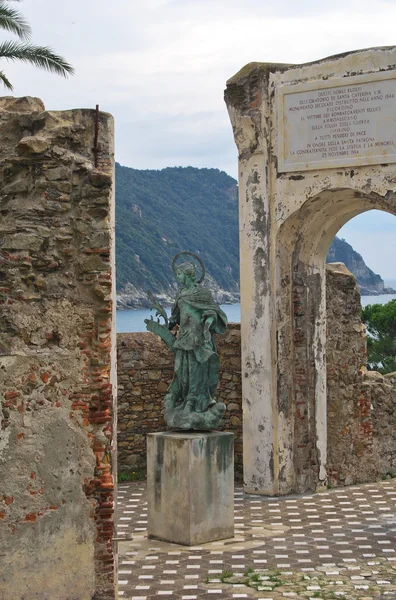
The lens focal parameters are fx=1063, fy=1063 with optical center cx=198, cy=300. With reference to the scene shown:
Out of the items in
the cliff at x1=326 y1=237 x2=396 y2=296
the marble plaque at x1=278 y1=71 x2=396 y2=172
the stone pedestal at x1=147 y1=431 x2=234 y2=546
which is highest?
the cliff at x1=326 y1=237 x2=396 y2=296

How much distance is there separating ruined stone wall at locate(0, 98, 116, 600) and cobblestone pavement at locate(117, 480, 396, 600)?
1.58 feet

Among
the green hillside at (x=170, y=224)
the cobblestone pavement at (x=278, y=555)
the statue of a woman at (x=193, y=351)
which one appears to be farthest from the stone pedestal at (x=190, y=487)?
the green hillside at (x=170, y=224)

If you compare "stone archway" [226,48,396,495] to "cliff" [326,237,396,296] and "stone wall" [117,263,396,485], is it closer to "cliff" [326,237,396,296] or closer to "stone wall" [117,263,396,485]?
"stone wall" [117,263,396,485]

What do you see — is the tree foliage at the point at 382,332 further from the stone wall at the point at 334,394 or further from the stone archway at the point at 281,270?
the stone archway at the point at 281,270

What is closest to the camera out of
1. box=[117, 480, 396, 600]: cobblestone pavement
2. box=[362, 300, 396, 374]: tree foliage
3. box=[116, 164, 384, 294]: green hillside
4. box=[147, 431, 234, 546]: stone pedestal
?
box=[117, 480, 396, 600]: cobblestone pavement

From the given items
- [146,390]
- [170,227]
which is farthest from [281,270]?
[170,227]

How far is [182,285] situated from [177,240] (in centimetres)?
5691

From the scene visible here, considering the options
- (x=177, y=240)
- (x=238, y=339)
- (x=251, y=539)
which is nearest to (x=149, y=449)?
(x=251, y=539)

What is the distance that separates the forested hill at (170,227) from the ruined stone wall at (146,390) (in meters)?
36.7

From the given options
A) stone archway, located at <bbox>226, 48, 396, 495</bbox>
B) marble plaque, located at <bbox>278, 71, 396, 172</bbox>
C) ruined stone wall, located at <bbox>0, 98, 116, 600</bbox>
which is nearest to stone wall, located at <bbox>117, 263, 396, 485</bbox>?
stone archway, located at <bbox>226, 48, 396, 495</bbox>

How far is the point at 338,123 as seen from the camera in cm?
1285

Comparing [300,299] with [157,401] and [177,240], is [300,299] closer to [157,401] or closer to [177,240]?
[157,401]

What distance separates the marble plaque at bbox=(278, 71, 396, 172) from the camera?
41.0ft

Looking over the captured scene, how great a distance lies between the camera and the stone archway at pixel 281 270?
515 inches
